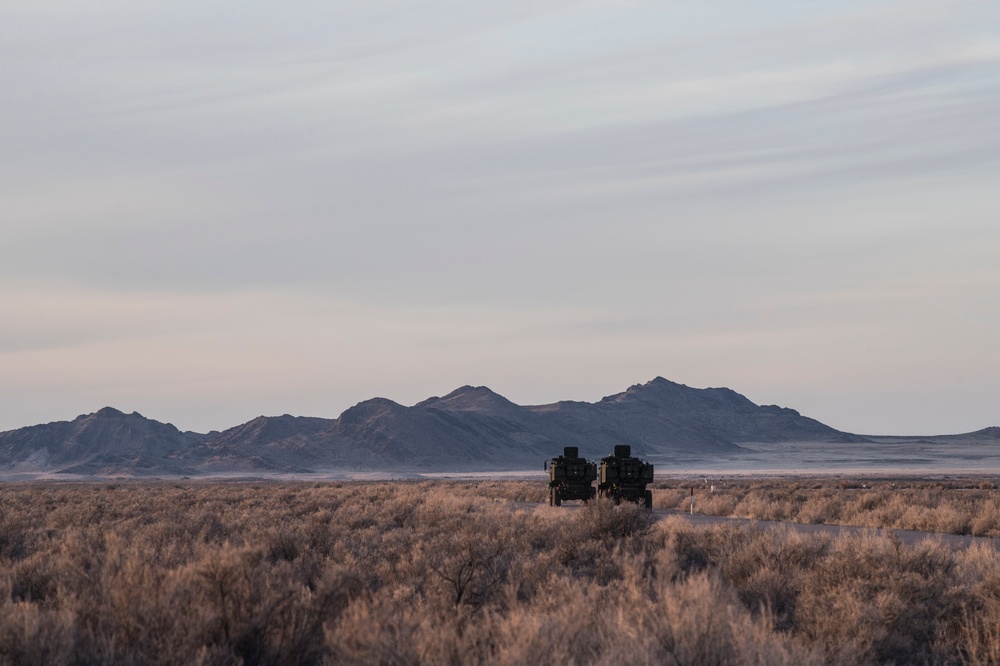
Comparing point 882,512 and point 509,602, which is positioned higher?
point 882,512

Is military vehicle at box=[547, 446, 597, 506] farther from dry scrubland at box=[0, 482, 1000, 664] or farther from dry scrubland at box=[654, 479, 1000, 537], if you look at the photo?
dry scrubland at box=[0, 482, 1000, 664]

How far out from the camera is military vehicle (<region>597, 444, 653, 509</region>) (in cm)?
3422

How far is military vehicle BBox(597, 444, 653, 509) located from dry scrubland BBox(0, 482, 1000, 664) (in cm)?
1462

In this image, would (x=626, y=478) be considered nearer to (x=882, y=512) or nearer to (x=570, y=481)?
(x=570, y=481)

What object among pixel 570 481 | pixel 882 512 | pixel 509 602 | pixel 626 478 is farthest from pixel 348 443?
pixel 509 602

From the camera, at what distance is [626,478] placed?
113ft

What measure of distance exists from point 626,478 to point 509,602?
23.4 metres

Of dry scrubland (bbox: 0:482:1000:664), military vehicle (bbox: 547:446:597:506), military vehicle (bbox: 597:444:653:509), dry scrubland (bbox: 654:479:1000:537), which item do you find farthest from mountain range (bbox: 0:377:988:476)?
dry scrubland (bbox: 0:482:1000:664)

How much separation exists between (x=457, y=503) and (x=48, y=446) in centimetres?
16064

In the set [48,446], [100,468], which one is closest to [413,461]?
[100,468]

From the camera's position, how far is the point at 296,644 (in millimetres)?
10008

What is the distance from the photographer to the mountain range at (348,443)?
154m

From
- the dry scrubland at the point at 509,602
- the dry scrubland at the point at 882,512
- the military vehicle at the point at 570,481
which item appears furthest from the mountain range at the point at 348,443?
the dry scrubland at the point at 509,602

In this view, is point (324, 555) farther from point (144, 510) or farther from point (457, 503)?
point (144, 510)
